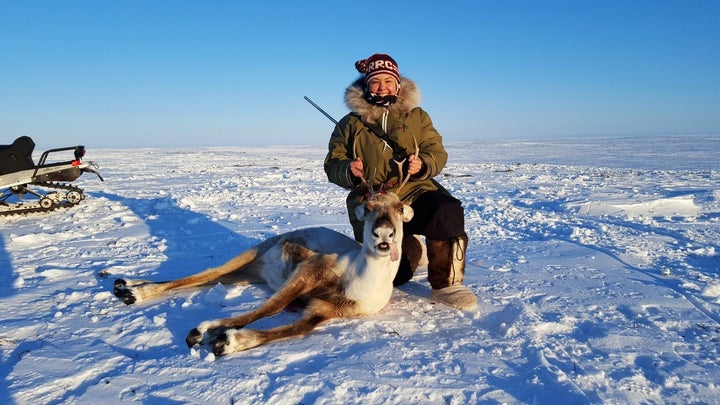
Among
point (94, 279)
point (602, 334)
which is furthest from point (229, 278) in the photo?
point (602, 334)

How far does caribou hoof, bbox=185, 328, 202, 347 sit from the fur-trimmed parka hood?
266 cm

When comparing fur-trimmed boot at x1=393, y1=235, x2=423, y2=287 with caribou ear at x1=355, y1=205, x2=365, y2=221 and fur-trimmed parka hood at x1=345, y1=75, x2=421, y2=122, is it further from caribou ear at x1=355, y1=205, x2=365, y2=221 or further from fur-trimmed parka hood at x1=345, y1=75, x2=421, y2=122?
fur-trimmed parka hood at x1=345, y1=75, x2=421, y2=122

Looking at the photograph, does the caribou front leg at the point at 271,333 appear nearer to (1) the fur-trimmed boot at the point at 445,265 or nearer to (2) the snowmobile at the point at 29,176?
(1) the fur-trimmed boot at the point at 445,265

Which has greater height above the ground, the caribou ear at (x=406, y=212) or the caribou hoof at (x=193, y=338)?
the caribou ear at (x=406, y=212)

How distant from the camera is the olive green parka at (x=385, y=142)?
4.39 m

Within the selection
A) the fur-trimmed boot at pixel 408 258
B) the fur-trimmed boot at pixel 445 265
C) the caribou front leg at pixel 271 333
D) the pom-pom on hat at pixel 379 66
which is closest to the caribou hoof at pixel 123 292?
the caribou front leg at pixel 271 333

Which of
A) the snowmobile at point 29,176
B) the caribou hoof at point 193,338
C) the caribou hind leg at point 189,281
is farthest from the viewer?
the snowmobile at point 29,176

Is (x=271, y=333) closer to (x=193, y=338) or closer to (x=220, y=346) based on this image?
(x=220, y=346)

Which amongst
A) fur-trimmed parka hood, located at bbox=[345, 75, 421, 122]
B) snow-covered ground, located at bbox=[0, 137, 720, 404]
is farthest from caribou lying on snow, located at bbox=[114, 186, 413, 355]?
fur-trimmed parka hood, located at bbox=[345, 75, 421, 122]

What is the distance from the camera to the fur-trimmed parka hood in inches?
178

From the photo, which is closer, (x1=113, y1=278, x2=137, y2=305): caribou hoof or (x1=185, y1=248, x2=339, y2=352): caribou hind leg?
(x1=185, y1=248, x2=339, y2=352): caribou hind leg

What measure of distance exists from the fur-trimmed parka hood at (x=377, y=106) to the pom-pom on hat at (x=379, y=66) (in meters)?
0.14

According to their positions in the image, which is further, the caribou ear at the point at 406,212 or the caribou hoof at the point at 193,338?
the caribou ear at the point at 406,212

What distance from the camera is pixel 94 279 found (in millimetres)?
4336
